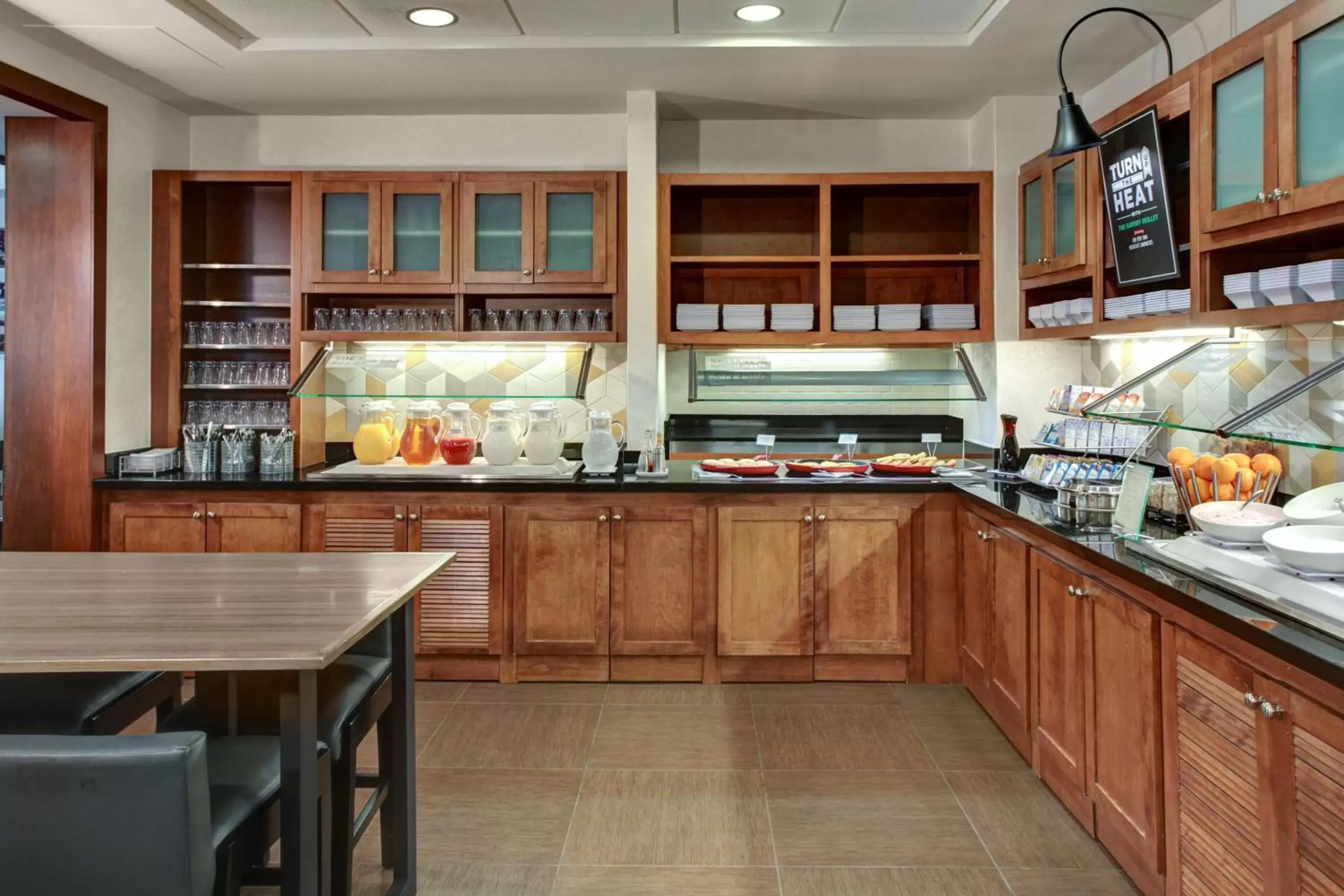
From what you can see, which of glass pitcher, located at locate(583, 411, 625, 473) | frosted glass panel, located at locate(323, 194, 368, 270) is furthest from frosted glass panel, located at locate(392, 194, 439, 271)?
glass pitcher, located at locate(583, 411, 625, 473)

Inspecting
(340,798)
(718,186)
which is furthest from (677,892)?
(718,186)

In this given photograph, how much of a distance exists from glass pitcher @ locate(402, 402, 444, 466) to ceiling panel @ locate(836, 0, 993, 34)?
241 centimetres

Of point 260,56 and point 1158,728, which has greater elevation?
point 260,56

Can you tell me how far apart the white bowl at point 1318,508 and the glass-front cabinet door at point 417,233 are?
3503mm

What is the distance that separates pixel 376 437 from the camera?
4.50 meters

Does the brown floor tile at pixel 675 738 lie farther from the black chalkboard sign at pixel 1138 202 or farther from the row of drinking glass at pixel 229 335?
the row of drinking glass at pixel 229 335

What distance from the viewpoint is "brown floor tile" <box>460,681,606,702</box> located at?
3980 millimetres

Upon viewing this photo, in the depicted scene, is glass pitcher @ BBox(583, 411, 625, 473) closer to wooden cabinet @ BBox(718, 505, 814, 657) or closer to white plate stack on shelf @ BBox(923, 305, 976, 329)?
wooden cabinet @ BBox(718, 505, 814, 657)

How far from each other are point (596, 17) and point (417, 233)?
1448 mm

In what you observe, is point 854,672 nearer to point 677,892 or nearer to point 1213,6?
point 677,892

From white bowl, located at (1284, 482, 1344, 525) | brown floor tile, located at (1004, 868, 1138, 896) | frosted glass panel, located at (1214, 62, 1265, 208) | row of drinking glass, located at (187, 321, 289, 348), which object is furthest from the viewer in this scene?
row of drinking glass, located at (187, 321, 289, 348)

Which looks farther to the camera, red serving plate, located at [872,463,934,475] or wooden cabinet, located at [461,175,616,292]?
wooden cabinet, located at [461,175,616,292]

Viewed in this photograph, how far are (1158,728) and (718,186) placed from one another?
3.18 metres

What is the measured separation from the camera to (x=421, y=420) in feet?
14.7
